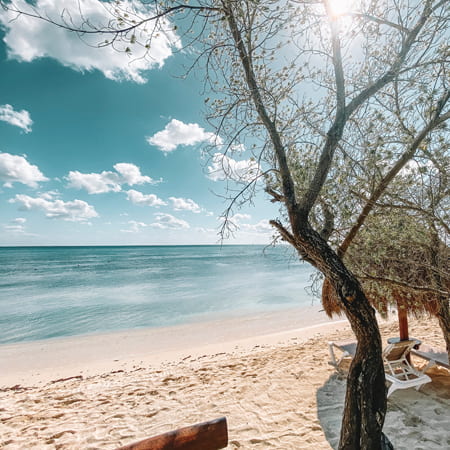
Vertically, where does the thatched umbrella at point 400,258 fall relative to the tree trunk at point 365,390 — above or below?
above

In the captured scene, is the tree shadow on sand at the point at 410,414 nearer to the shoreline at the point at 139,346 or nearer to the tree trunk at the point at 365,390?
the tree trunk at the point at 365,390

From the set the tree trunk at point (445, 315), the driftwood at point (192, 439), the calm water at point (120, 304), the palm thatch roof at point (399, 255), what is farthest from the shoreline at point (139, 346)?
the driftwood at point (192, 439)

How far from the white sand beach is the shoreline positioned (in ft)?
0.26

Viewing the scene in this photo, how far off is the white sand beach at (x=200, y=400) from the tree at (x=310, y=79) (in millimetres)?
1813

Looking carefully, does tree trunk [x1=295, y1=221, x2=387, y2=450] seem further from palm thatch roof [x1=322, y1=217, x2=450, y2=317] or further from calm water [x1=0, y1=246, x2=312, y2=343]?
calm water [x1=0, y1=246, x2=312, y2=343]

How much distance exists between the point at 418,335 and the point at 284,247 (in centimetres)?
713

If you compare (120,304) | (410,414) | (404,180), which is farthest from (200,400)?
(120,304)

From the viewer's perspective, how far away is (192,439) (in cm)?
149

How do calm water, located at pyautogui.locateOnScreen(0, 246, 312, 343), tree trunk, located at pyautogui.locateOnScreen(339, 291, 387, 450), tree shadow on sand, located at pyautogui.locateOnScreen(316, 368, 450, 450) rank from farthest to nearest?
1. calm water, located at pyautogui.locateOnScreen(0, 246, 312, 343)
2. tree shadow on sand, located at pyautogui.locateOnScreen(316, 368, 450, 450)
3. tree trunk, located at pyautogui.locateOnScreen(339, 291, 387, 450)

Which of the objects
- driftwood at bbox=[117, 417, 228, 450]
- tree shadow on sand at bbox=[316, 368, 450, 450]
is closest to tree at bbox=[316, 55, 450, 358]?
tree shadow on sand at bbox=[316, 368, 450, 450]

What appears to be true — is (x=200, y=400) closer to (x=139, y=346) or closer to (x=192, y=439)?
(x=192, y=439)

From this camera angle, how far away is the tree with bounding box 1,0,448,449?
7.39 ft

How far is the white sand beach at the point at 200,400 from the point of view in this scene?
→ 3.52 meters

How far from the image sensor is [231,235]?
3016 mm
